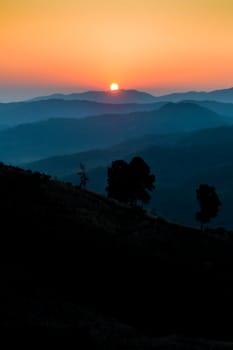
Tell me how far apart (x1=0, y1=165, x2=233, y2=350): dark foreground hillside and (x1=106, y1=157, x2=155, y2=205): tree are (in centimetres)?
4087

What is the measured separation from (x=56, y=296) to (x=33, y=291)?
48.4 inches

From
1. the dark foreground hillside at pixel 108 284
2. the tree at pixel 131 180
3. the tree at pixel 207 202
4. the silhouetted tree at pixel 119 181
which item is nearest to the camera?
the dark foreground hillside at pixel 108 284

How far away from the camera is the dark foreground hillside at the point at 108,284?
845 inches

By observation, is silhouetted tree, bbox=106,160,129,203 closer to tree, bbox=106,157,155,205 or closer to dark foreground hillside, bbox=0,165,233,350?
tree, bbox=106,157,155,205

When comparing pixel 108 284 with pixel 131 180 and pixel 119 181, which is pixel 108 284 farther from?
pixel 119 181

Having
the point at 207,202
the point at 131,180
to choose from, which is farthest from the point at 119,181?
the point at 207,202

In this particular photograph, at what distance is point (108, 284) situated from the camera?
28750mm

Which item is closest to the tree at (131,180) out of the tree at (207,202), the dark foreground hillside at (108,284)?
the tree at (207,202)

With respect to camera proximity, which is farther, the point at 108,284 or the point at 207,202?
the point at 207,202

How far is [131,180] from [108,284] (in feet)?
199

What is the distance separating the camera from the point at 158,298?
92.4ft

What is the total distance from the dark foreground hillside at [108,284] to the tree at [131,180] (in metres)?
40.9

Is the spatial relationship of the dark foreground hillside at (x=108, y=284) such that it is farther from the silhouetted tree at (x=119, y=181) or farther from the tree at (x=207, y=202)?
the silhouetted tree at (x=119, y=181)

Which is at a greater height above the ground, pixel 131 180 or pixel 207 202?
pixel 131 180
